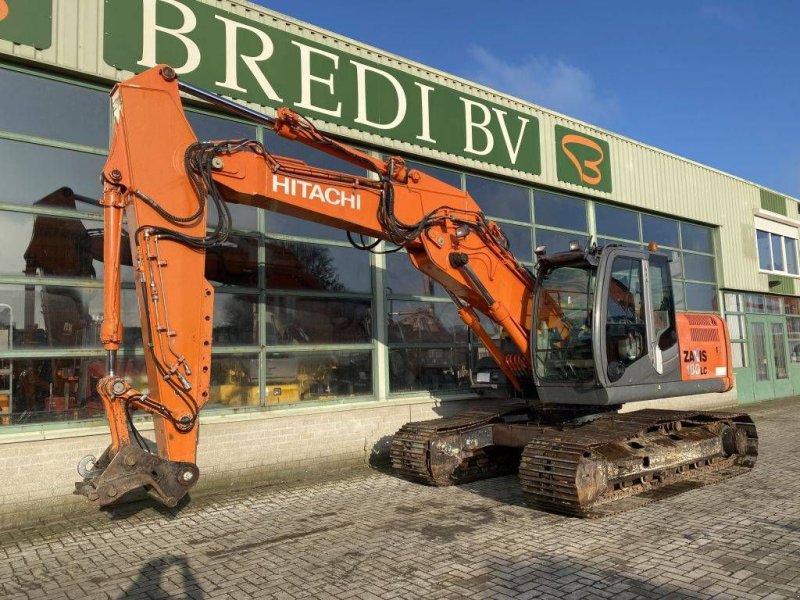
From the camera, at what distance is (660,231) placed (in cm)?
1530

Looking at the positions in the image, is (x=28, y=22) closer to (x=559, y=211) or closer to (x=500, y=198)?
(x=500, y=198)

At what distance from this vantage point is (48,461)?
21.4 ft

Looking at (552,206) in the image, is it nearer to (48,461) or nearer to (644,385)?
(644,385)

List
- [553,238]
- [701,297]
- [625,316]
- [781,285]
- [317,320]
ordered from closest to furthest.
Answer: [625,316]
[317,320]
[553,238]
[701,297]
[781,285]

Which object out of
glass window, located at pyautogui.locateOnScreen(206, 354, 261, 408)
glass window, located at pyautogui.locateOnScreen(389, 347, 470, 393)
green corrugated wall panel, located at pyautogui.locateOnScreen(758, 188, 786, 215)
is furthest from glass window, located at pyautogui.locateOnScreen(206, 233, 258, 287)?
green corrugated wall panel, located at pyautogui.locateOnScreen(758, 188, 786, 215)

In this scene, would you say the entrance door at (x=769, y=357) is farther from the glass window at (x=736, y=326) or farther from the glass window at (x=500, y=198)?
the glass window at (x=500, y=198)

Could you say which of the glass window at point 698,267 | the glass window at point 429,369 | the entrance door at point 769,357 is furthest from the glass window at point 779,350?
the glass window at point 429,369

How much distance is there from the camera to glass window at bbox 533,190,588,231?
12.3 meters

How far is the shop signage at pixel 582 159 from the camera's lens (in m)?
12.7

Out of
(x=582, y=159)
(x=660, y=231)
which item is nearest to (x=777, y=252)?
(x=660, y=231)

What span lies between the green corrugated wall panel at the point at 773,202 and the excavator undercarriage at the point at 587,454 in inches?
513

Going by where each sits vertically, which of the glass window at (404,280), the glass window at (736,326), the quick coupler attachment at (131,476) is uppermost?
the glass window at (404,280)

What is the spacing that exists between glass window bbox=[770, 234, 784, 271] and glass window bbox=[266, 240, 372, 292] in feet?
50.1

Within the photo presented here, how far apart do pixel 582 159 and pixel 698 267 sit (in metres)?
5.52
